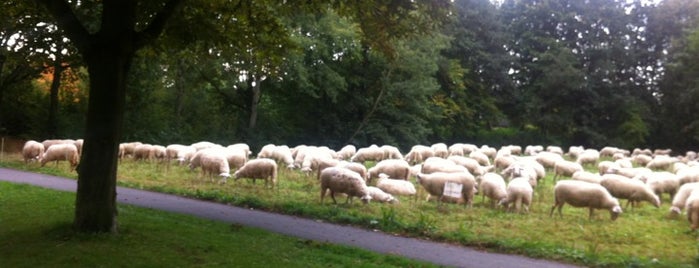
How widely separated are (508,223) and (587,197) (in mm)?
2938

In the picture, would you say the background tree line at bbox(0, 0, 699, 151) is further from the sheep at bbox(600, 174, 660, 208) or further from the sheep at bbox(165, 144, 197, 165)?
the sheep at bbox(600, 174, 660, 208)

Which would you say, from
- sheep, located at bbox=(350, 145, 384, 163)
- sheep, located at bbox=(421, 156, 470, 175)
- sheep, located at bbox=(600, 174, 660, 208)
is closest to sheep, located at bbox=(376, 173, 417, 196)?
sheep, located at bbox=(421, 156, 470, 175)

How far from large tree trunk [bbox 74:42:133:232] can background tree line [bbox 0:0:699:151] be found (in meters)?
2.11

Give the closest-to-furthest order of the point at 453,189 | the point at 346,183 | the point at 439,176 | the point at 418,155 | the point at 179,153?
1. the point at 453,189
2. the point at 346,183
3. the point at 439,176
4. the point at 179,153
5. the point at 418,155

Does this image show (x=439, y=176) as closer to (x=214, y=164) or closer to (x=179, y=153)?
(x=214, y=164)

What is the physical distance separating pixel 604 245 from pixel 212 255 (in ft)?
26.6

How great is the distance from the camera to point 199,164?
2198 centimetres

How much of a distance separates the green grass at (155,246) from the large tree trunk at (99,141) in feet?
1.21

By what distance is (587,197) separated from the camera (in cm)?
1565

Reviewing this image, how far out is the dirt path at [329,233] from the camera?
34.8ft

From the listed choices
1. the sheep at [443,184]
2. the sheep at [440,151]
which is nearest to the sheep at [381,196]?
the sheep at [443,184]

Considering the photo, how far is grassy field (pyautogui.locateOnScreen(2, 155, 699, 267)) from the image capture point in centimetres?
1151

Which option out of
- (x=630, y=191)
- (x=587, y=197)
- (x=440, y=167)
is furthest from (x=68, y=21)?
(x=630, y=191)

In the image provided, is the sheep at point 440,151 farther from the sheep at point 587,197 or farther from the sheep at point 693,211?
the sheep at point 693,211
